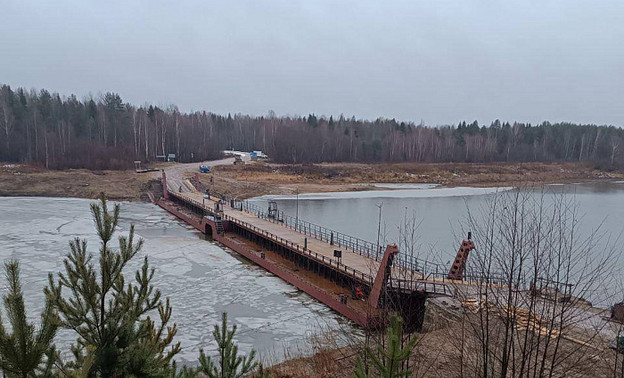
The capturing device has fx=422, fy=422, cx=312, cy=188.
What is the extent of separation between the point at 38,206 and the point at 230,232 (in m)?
29.3

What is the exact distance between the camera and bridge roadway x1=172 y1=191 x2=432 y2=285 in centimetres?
2012

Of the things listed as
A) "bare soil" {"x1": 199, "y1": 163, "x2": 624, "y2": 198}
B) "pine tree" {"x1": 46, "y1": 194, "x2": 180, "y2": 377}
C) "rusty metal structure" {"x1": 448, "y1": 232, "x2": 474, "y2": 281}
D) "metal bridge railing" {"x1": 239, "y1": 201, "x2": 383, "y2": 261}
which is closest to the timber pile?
"rusty metal structure" {"x1": 448, "y1": 232, "x2": 474, "y2": 281}

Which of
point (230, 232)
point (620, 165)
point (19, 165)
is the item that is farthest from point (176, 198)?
point (620, 165)

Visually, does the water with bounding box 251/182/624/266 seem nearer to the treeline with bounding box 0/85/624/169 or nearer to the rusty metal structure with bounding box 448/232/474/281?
the rusty metal structure with bounding box 448/232/474/281

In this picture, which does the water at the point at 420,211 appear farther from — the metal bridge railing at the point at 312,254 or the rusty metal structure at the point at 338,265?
the metal bridge railing at the point at 312,254

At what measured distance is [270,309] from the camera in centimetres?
2038

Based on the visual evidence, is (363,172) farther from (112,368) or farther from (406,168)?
(112,368)

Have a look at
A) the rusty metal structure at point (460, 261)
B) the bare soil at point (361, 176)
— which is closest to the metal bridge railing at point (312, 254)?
the rusty metal structure at point (460, 261)

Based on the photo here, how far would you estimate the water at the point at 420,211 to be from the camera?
31.6 m

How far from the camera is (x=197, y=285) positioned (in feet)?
76.8

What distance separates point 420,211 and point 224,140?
9523cm

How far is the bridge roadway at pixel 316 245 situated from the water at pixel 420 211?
10.8 feet

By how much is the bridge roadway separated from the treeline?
1803 inches

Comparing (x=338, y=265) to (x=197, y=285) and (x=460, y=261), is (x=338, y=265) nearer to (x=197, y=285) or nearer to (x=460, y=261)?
(x=460, y=261)
